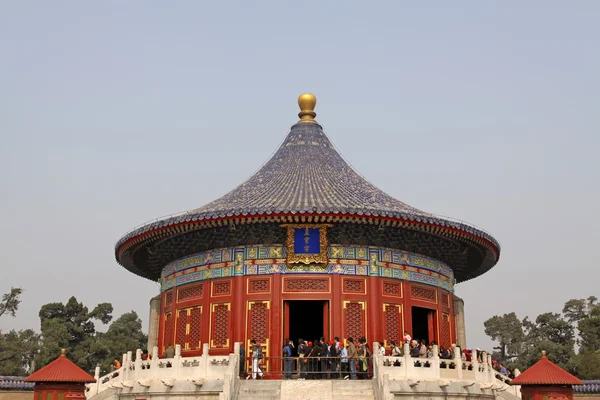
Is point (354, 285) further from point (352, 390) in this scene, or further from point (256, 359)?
point (352, 390)

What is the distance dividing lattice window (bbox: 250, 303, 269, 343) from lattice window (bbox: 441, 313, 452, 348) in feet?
20.8

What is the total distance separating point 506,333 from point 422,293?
39817 millimetres

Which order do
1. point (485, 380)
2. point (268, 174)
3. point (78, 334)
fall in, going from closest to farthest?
point (485, 380), point (268, 174), point (78, 334)

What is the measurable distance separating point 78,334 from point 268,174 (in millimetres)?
31279

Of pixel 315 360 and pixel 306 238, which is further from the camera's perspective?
pixel 306 238

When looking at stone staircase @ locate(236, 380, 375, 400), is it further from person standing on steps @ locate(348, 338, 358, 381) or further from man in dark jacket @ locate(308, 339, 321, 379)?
man in dark jacket @ locate(308, 339, 321, 379)

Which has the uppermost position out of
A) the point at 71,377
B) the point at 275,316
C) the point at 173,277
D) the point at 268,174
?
the point at 268,174

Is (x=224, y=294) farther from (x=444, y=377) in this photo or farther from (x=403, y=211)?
(x=444, y=377)

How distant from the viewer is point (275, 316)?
932 inches

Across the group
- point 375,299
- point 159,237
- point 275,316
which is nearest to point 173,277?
point 159,237

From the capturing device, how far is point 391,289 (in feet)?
81.6

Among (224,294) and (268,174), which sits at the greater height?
(268,174)

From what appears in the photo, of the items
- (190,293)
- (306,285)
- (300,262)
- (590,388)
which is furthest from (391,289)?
(590,388)

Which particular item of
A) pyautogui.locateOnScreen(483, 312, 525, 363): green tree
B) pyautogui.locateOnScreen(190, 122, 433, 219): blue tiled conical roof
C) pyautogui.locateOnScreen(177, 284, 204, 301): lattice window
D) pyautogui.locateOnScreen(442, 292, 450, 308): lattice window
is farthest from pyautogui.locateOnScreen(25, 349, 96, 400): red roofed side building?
pyautogui.locateOnScreen(483, 312, 525, 363): green tree
